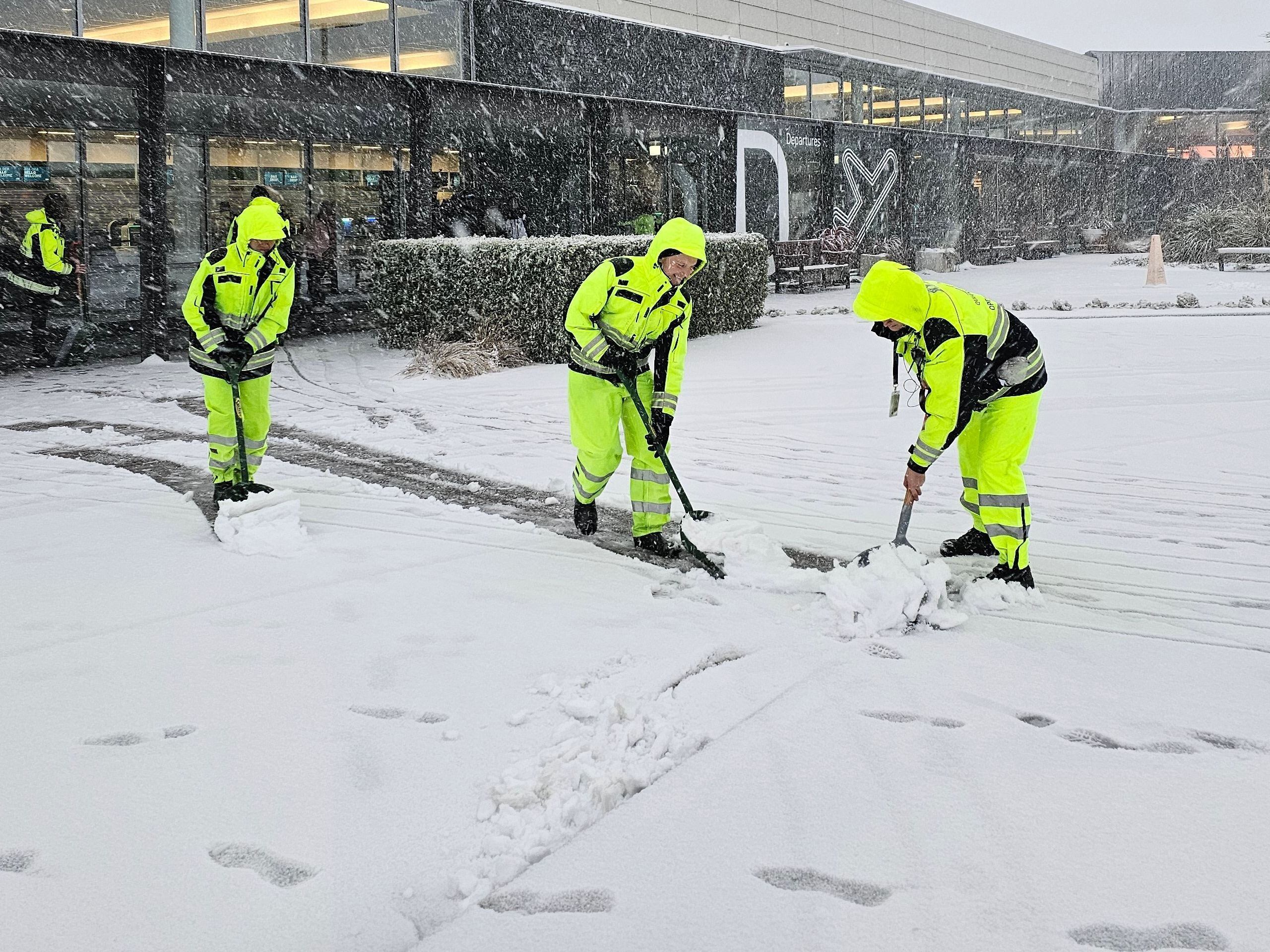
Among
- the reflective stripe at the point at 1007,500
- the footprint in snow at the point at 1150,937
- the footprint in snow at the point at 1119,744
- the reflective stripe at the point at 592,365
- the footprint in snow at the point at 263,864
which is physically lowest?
the footprint in snow at the point at 1150,937

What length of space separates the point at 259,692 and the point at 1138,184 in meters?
40.3

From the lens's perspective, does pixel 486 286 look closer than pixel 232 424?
No

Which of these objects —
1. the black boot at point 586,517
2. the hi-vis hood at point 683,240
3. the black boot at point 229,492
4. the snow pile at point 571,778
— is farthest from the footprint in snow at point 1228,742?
the black boot at point 229,492

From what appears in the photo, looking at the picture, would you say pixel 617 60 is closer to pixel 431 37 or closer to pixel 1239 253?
pixel 431 37

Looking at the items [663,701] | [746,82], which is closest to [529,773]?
[663,701]

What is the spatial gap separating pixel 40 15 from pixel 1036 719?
12967 millimetres

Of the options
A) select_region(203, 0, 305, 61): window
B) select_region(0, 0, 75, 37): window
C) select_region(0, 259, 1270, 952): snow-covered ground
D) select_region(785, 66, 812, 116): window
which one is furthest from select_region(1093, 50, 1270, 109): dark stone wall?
select_region(0, 259, 1270, 952): snow-covered ground

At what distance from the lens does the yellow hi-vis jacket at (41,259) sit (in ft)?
37.1

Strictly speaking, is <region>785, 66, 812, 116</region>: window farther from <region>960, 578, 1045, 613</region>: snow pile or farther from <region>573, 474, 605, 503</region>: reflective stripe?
<region>960, 578, 1045, 613</region>: snow pile

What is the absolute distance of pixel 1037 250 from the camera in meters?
31.1

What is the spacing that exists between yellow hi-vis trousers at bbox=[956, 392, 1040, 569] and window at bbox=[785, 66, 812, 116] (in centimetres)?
2320

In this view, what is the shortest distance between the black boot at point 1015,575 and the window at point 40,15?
11.7 m

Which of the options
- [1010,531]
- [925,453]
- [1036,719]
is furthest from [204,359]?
[1036,719]

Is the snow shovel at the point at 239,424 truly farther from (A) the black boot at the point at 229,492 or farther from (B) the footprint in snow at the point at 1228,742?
(B) the footprint in snow at the point at 1228,742
